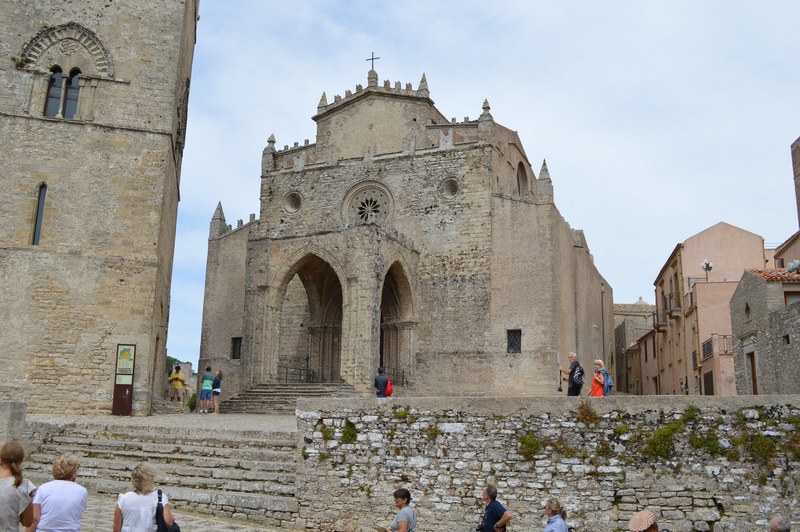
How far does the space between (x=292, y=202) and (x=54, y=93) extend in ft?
33.9

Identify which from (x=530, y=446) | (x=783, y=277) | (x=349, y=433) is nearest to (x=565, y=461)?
(x=530, y=446)

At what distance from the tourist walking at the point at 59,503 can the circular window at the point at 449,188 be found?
21626 mm

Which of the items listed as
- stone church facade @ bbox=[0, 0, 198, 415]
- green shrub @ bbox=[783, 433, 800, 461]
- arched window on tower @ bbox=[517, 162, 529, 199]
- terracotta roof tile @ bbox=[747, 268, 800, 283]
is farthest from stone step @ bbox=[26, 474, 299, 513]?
arched window on tower @ bbox=[517, 162, 529, 199]

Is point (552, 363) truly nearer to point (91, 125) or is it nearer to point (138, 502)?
point (91, 125)

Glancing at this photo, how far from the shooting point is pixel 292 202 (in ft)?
94.7

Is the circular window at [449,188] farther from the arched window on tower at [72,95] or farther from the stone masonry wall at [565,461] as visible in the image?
the stone masonry wall at [565,461]

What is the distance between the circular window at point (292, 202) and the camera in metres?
28.7

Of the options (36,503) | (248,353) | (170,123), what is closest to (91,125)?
(170,123)

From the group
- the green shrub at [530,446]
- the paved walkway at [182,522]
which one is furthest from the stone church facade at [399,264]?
the green shrub at [530,446]

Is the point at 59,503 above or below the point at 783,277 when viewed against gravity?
below

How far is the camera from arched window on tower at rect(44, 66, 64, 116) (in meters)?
20.2

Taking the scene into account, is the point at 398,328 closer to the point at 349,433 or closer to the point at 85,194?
the point at 85,194

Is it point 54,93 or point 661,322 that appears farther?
point 661,322

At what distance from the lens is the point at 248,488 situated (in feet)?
37.0
